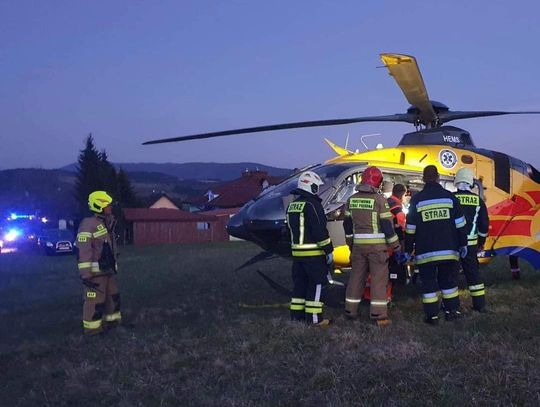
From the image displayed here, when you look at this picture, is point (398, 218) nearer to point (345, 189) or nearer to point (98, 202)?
point (345, 189)

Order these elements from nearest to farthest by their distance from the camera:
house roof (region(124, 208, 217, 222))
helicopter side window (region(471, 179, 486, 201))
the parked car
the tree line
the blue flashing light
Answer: helicopter side window (region(471, 179, 486, 201)) < the parked car < the blue flashing light < house roof (region(124, 208, 217, 222)) < the tree line

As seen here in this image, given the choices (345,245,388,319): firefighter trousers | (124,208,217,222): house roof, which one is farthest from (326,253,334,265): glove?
(124,208,217,222): house roof

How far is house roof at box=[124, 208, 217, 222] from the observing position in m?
42.1

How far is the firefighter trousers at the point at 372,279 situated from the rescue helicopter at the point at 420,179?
623 mm

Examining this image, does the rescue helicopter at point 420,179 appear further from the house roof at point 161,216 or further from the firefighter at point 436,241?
the house roof at point 161,216

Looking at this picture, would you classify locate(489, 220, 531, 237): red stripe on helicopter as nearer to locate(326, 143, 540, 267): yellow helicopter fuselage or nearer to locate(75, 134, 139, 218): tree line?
locate(326, 143, 540, 267): yellow helicopter fuselage

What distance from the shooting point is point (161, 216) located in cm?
4328

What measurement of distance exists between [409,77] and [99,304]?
5.01 metres

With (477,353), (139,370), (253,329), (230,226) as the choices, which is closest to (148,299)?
(230,226)

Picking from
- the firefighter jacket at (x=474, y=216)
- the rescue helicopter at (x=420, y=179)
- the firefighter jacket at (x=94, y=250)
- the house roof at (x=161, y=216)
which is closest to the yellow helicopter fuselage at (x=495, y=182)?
the rescue helicopter at (x=420, y=179)

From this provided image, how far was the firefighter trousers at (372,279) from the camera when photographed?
7.12 meters

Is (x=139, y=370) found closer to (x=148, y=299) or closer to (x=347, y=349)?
(x=347, y=349)

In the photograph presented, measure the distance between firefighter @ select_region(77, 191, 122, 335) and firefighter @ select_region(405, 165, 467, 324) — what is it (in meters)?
4.02

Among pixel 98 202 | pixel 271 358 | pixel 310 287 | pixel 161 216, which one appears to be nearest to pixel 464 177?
pixel 310 287
